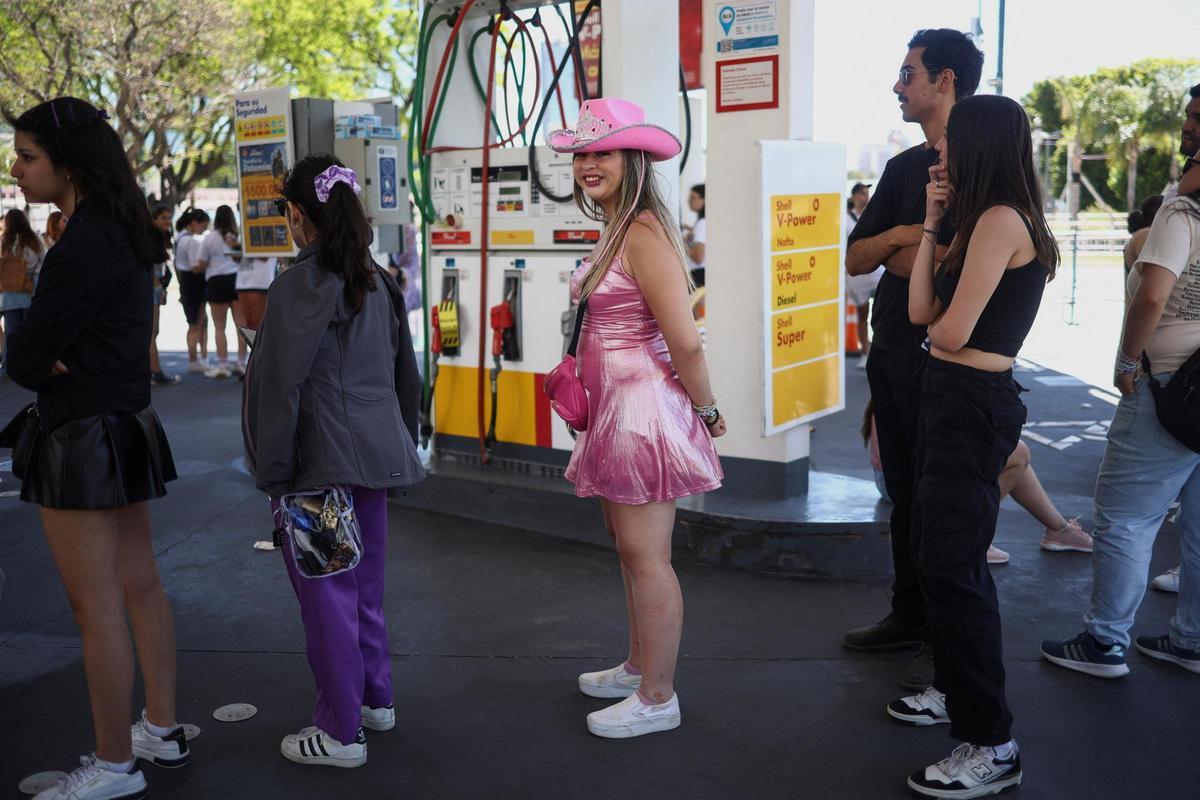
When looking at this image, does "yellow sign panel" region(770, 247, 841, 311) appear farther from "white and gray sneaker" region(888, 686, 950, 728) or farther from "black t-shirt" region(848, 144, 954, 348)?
"white and gray sneaker" region(888, 686, 950, 728)

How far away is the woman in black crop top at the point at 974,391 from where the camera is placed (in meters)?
2.96

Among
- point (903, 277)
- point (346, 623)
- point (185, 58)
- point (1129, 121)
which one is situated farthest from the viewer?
point (1129, 121)

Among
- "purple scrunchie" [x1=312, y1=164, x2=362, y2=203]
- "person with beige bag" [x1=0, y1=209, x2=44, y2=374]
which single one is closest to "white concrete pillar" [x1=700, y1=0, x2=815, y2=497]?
"purple scrunchie" [x1=312, y1=164, x2=362, y2=203]

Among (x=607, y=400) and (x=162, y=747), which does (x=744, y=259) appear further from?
(x=162, y=747)

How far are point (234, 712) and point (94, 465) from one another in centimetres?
108

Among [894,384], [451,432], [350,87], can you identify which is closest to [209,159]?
[350,87]

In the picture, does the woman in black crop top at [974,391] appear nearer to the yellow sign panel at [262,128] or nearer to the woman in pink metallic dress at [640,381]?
the woman in pink metallic dress at [640,381]

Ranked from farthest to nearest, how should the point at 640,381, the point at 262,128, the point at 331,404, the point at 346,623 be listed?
the point at 262,128, the point at 640,381, the point at 346,623, the point at 331,404

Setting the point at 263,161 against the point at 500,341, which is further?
the point at 263,161

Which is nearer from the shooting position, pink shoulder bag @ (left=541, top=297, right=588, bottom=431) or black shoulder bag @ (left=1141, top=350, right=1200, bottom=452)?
pink shoulder bag @ (left=541, top=297, right=588, bottom=431)

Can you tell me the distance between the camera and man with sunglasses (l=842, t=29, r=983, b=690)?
373 cm

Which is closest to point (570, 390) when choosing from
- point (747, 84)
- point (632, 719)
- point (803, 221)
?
point (632, 719)

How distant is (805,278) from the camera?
5.32m

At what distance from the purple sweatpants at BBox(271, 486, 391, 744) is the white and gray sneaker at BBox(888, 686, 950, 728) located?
5.24 ft
